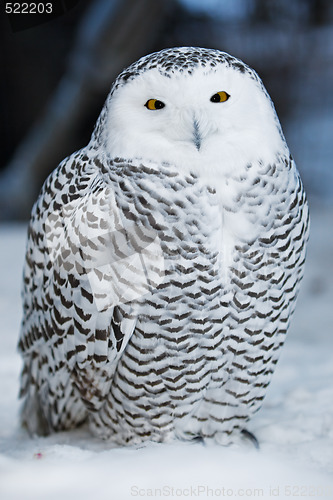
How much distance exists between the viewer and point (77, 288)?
56.1 inches

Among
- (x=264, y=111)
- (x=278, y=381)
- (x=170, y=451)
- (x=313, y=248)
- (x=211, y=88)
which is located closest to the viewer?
(x=211, y=88)

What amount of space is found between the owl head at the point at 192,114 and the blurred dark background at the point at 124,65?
227 cm

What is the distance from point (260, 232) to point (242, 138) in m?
0.21

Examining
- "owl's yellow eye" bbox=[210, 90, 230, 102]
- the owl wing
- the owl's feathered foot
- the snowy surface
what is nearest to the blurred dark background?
the snowy surface

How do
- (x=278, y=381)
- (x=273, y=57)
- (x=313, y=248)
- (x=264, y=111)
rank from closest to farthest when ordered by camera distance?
(x=264, y=111) < (x=278, y=381) < (x=313, y=248) < (x=273, y=57)

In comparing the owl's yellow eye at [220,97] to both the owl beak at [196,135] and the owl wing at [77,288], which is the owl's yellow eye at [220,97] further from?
the owl wing at [77,288]

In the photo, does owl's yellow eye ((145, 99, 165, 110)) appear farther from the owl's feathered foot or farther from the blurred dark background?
the blurred dark background

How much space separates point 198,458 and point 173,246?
492 mm

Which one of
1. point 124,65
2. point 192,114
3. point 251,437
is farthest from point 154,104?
point 124,65

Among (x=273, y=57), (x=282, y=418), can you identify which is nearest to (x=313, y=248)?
(x=273, y=57)

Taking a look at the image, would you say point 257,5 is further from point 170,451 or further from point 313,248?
point 170,451

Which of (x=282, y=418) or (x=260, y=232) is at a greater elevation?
(x=260, y=232)

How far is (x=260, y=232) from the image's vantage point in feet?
4.48

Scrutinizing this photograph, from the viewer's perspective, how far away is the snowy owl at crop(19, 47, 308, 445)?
4.25 feet
